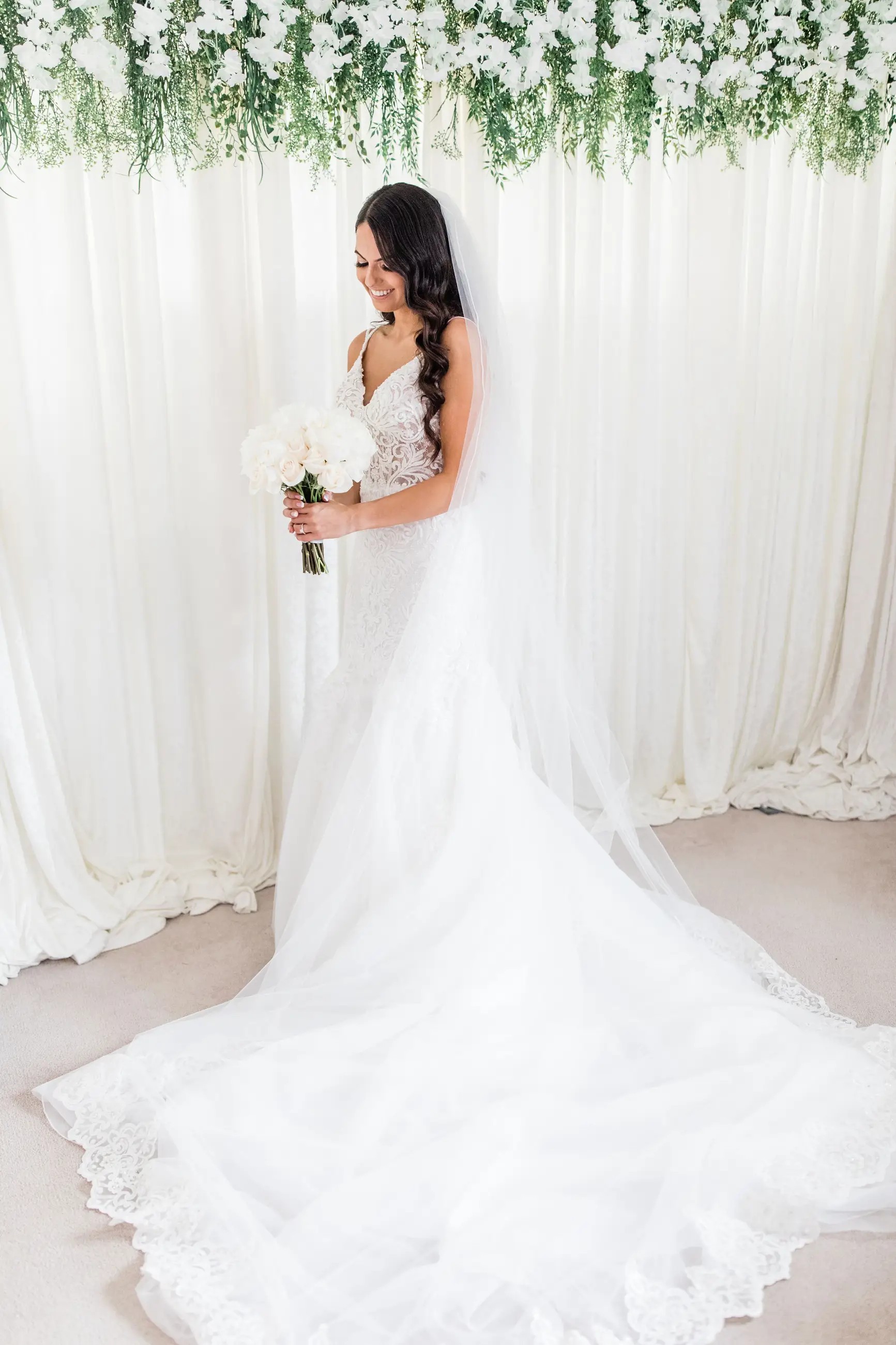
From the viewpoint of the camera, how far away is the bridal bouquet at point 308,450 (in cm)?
211

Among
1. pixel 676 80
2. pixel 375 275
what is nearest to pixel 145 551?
pixel 375 275

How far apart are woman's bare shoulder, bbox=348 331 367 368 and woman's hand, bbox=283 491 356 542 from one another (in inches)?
19.1

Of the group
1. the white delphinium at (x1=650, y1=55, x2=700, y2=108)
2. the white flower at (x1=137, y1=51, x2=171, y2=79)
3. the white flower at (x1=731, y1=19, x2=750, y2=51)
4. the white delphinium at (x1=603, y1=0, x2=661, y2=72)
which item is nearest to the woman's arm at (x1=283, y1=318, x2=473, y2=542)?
the white flower at (x1=137, y1=51, x2=171, y2=79)

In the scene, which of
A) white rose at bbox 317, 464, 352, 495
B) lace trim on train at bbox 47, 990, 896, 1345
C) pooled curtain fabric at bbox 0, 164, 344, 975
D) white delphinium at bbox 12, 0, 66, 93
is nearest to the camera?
lace trim on train at bbox 47, 990, 896, 1345

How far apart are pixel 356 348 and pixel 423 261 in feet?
1.31

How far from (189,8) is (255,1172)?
254 cm

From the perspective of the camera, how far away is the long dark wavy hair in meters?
2.20

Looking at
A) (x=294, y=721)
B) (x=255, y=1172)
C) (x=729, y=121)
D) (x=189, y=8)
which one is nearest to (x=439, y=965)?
(x=255, y=1172)

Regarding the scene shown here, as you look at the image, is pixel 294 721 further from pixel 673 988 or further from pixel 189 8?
pixel 189 8

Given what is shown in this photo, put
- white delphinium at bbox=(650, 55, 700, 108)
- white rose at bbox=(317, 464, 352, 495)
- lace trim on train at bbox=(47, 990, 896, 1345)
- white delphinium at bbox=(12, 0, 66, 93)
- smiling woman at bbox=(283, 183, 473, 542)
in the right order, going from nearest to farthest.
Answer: lace trim on train at bbox=(47, 990, 896, 1345)
white rose at bbox=(317, 464, 352, 495)
smiling woman at bbox=(283, 183, 473, 542)
white delphinium at bbox=(12, 0, 66, 93)
white delphinium at bbox=(650, 55, 700, 108)

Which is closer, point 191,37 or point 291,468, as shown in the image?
point 291,468

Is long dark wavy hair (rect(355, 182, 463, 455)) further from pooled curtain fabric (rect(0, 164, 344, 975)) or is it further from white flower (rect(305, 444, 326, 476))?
pooled curtain fabric (rect(0, 164, 344, 975))

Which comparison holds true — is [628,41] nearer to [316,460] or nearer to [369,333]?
[369,333]

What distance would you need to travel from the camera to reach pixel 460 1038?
2080 millimetres
